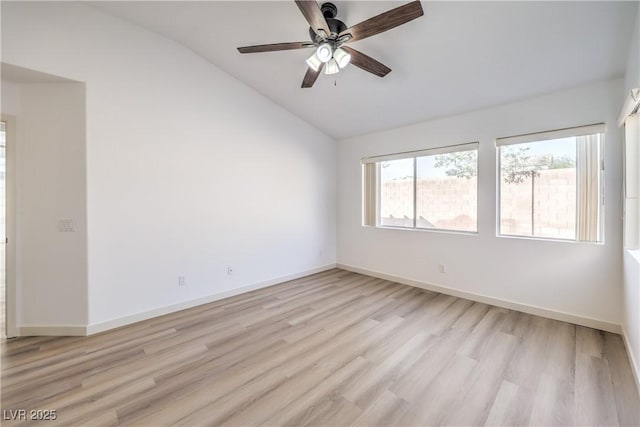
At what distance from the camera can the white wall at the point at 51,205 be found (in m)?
2.63

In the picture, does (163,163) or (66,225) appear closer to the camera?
(66,225)

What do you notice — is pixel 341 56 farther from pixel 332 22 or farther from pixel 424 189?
pixel 424 189

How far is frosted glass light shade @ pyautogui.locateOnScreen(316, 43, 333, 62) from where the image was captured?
214 cm

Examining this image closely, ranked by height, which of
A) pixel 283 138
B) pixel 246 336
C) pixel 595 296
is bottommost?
pixel 246 336

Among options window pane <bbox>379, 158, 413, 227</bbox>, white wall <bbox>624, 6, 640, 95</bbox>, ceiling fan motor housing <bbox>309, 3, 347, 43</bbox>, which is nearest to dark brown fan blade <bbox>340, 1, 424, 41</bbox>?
ceiling fan motor housing <bbox>309, 3, 347, 43</bbox>

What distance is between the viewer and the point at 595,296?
2.74 m

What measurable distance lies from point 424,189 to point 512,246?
1432mm

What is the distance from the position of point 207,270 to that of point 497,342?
11.3 ft

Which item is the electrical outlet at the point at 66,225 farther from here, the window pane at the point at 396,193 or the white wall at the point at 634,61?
the white wall at the point at 634,61

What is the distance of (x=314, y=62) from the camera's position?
2.36 m

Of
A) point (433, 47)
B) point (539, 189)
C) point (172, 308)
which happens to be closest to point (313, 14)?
point (433, 47)

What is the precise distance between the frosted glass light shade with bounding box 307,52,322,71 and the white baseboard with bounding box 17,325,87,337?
344 cm

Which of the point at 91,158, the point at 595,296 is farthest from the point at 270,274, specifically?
the point at 595,296

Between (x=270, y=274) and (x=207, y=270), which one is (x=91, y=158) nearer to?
(x=207, y=270)
